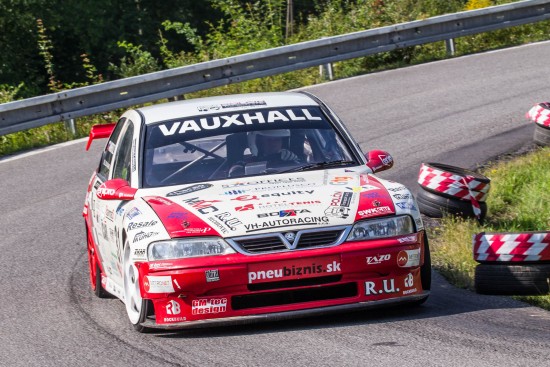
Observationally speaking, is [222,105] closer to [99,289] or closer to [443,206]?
[99,289]

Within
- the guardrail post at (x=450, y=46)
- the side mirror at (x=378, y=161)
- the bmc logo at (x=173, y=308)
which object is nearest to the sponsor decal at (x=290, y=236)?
the bmc logo at (x=173, y=308)

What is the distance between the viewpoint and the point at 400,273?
23.0 feet

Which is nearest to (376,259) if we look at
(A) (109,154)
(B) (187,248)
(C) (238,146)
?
(B) (187,248)

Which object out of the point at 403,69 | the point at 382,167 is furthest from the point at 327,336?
the point at 403,69

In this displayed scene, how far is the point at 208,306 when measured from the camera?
6.82m

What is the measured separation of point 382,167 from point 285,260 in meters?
1.59

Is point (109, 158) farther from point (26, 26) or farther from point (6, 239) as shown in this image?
point (26, 26)

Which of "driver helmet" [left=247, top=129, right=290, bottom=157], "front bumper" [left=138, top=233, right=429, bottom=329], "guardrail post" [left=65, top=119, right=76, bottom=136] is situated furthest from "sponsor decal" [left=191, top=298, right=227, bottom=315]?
"guardrail post" [left=65, top=119, right=76, bottom=136]

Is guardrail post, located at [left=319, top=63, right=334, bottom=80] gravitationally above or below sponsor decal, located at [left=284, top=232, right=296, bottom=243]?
below

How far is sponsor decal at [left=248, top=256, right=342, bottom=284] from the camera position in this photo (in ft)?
22.2

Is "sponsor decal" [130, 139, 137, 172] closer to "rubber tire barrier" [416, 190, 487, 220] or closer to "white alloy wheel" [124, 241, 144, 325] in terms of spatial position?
"white alloy wheel" [124, 241, 144, 325]

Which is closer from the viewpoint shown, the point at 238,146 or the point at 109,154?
the point at 238,146

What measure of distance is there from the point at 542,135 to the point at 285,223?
24.0ft

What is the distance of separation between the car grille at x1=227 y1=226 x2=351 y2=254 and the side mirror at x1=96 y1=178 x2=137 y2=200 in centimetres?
109
